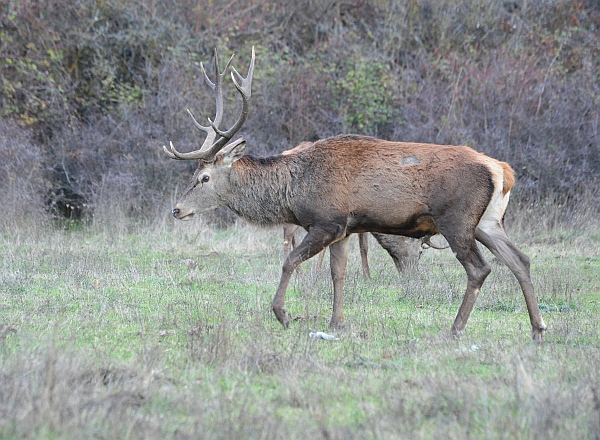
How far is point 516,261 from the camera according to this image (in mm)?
7590

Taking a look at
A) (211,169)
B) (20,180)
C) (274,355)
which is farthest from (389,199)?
(20,180)

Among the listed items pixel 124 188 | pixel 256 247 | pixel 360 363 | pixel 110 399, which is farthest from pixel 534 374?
pixel 124 188

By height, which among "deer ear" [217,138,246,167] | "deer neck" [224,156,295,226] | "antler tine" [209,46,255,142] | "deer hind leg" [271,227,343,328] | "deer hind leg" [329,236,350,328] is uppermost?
"antler tine" [209,46,255,142]

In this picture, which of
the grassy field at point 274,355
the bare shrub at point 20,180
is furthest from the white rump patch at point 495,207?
the bare shrub at point 20,180

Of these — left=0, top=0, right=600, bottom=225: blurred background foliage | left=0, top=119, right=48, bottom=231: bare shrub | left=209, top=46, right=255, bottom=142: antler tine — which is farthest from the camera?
left=0, top=0, right=600, bottom=225: blurred background foliage

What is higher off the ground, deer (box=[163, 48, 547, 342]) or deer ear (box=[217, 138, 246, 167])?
deer ear (box=[217, 138, 246, 167])

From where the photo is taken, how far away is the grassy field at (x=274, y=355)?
4.50 meters

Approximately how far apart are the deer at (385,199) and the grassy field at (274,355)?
48 cm

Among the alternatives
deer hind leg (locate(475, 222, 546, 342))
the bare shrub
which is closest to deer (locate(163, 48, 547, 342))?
deer hind leg (locate(475, 222, 546, 342))

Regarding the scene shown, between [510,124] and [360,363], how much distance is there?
39.7 feet

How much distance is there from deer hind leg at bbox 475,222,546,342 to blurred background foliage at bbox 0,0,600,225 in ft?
28.6

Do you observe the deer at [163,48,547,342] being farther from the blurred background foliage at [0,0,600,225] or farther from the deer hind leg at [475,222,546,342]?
the blurred background foliage at [0,0,600,225]

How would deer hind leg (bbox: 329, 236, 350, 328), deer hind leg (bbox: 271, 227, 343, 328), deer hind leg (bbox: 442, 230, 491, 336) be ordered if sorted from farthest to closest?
1. deer hind leg (bbox: 329, 236, 350, 328)
2. deer hind leg (bbox: 271, 227, 343, 328)
3. deer hind leg (bbox: 442, 230, 491, 336)

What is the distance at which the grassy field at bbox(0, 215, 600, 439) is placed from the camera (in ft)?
14.8
